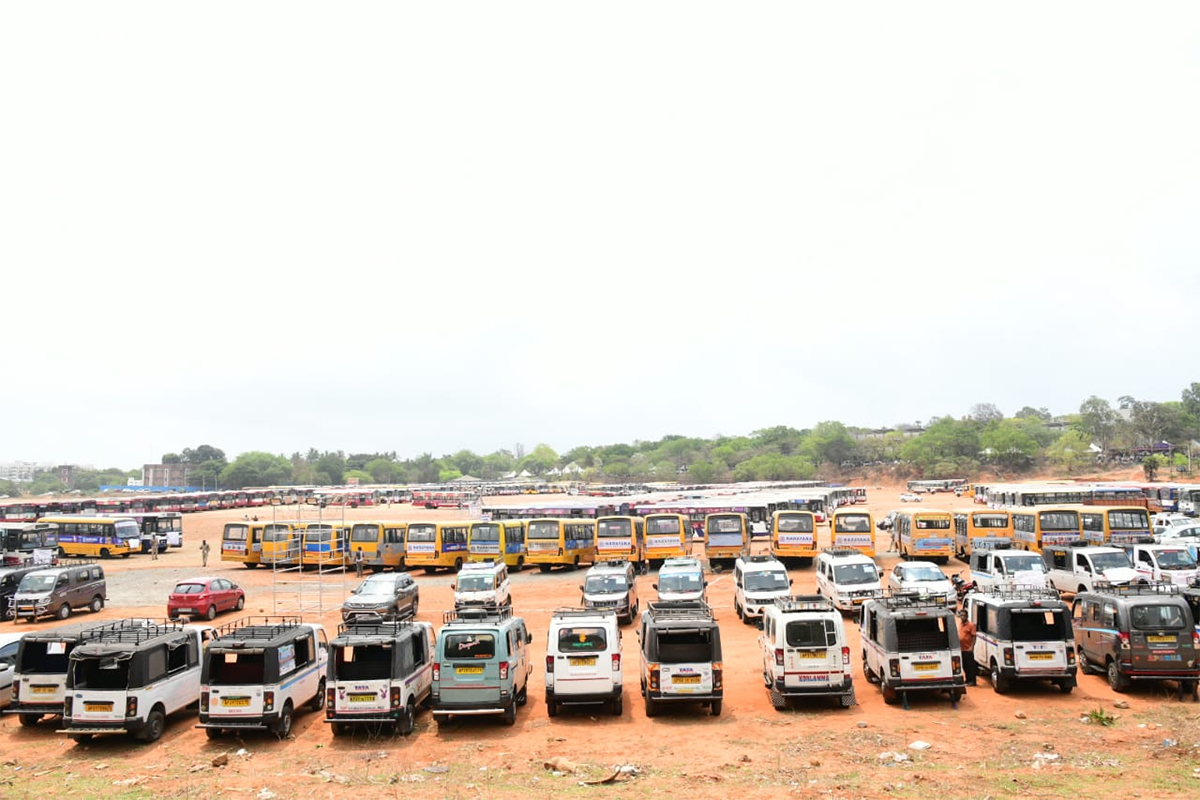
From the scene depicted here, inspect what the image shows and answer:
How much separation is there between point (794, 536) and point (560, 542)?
1133 centimetres

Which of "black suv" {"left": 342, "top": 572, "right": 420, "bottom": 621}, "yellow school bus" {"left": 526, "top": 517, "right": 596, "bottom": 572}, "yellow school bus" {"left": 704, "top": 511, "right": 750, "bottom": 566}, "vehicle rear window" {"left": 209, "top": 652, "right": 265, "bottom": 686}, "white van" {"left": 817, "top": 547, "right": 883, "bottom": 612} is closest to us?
"vehicle rear window" {"left": 209, "top": 652, "right": 265, "bottom": 686}

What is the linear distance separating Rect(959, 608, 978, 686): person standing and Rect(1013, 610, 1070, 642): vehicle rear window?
1188 millimetres

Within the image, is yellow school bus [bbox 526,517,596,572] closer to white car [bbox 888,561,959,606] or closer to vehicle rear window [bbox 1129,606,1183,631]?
white car [bbox 888,561,959,606]

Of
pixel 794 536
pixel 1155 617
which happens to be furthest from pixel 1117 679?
pixel 794 536

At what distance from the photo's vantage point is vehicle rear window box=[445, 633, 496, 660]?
1536cm

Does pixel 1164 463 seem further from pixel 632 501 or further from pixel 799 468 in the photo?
pixel 632 501

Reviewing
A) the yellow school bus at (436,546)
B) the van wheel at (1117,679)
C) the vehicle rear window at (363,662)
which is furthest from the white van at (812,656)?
the yellow school bus at (436,546)

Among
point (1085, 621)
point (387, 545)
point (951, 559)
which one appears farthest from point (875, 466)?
point (1085, 621)

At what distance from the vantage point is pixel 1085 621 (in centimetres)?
1878

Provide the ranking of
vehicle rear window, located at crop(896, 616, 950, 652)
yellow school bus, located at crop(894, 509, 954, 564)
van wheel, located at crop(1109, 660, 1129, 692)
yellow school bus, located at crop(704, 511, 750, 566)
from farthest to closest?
yellow school bus, located at crop(894, 509, 954, 564) < yellow school bus, located at crop(704, 511, 750, 566) < van wheel, located at crop(1109, 660, 1129, 692) < vehicle rear window, located at crop(896, 616, 950, 652)

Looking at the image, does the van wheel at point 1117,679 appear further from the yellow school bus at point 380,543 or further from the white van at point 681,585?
the yellow school bus at point 380,543

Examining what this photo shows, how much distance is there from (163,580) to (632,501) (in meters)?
36.9

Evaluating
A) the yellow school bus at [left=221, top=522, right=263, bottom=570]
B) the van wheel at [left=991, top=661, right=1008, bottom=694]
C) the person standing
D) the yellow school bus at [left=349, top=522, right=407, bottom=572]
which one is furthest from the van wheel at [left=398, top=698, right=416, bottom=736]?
Answer: the yellow school bus at [left=221, top=522, right=263, bottom=570]

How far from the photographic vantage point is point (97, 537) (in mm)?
57000
